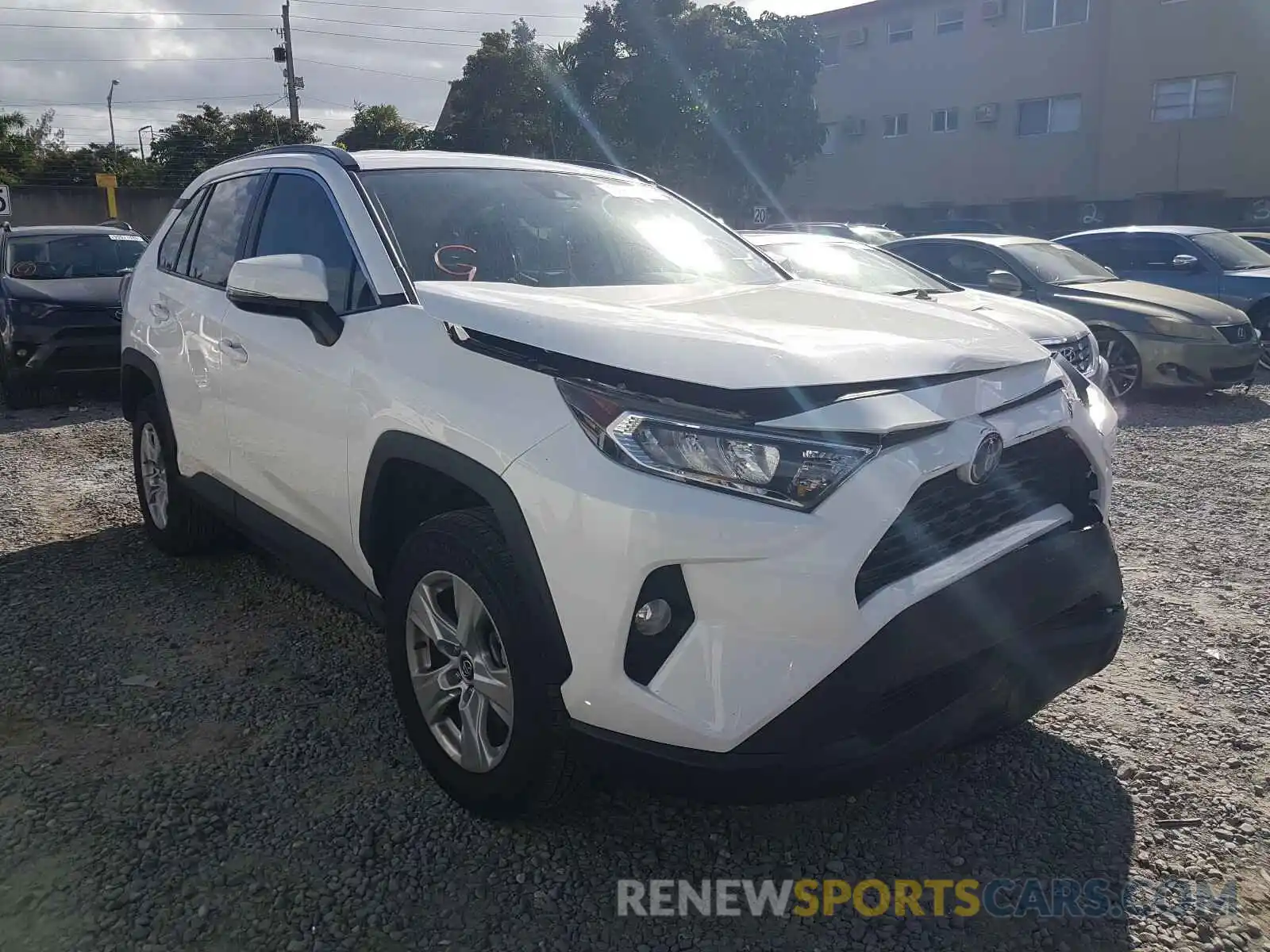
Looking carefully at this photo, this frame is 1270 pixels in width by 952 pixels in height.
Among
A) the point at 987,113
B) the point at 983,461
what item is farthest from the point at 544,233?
the point at 987,113

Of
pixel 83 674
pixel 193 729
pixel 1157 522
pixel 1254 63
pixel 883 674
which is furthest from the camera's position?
pixel 1254 63

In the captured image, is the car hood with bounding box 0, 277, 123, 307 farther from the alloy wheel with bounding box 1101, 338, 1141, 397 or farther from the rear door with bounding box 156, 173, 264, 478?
the alloy wheel with bounding box 1101, 338, 1141, 397

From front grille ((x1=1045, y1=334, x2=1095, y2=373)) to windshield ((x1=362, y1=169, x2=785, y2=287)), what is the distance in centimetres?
286

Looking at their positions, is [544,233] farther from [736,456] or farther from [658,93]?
[658,93]

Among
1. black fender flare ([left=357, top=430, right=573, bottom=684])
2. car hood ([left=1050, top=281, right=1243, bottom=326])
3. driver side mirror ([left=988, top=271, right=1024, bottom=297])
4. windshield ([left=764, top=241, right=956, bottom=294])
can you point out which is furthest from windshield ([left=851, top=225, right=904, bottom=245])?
black fender flare ([left=357, top=430, right=573, bottom=684])

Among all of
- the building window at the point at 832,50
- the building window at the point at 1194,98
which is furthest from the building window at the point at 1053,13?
the building window at the point at 832,50

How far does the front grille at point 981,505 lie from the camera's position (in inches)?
87.6

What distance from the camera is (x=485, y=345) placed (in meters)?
2.64

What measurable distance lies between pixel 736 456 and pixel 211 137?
1758 inches

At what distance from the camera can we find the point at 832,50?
1415 inches

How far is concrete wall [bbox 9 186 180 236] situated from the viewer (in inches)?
1195

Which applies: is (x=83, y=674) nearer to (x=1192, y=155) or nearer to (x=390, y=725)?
(x=390, y=725)

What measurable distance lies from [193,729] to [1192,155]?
29965mm

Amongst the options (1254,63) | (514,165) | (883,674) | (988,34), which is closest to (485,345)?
(883,674)
